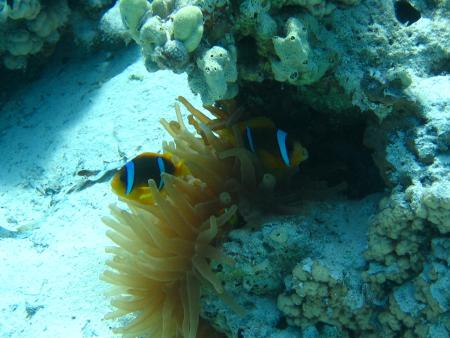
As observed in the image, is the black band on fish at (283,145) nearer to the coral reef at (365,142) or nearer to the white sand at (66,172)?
the coral reef at (365,142)

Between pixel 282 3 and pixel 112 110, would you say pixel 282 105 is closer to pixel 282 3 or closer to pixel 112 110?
pixel 282 3

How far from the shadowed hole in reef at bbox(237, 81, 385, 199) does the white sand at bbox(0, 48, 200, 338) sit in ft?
3.65

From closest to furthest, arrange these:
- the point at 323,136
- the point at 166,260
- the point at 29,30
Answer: the point at 166,260 → the point at 323,136 → the point at 29,30

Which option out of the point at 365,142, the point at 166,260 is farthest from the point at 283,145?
the point at 166,260

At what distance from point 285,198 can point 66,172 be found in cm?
221

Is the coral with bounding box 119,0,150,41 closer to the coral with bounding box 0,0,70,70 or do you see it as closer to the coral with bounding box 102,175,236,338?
the coral with bounding box 102,175,236,338

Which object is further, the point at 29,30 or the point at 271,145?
the point at 29,30

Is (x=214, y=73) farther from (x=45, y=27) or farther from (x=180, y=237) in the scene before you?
(x=45, y=27)

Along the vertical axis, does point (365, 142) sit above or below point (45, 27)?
below

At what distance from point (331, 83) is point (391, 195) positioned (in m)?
0.68

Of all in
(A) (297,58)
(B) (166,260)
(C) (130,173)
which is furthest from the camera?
(C) (130,173)

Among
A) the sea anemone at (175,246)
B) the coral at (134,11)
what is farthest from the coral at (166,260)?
the coral at (134,11)

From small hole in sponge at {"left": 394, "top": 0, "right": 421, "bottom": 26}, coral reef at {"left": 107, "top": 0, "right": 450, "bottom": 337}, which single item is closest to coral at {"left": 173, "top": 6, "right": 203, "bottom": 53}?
coral reef at {"left": 107, "top": 0, "right": 450, "bottom": 337}

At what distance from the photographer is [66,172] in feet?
11.7
